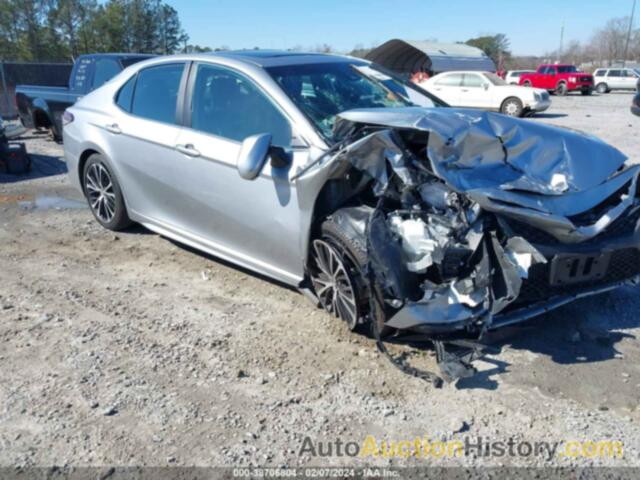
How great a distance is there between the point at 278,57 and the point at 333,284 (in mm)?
1903

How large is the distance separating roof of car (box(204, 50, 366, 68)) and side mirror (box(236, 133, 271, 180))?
2.61 ft

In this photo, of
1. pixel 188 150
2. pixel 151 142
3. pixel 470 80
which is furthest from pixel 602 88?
pixel 188 150

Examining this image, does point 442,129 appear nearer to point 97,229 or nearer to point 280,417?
point 280,417

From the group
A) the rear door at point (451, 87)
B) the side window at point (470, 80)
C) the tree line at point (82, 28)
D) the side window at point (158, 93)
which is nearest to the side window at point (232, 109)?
the side window at point (158, 93)

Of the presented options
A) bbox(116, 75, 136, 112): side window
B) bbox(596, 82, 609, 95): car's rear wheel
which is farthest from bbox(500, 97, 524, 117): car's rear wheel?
bbox(596, 82, 609, 95): car's rear wheel

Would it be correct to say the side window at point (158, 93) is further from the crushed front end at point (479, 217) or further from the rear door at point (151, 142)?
the crushed front end at point (479, 217)

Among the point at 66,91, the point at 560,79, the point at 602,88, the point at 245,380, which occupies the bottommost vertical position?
the point at 602,88

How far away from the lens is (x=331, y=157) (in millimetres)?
3371

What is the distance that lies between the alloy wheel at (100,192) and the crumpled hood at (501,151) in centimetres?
285

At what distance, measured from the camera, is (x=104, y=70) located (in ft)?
30.2

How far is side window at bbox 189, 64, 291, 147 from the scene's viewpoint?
3.81m

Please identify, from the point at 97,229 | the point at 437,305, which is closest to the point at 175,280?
the point at 97,229

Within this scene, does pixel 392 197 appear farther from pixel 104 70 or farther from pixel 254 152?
pixel 104 70

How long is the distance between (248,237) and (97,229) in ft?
8.51
